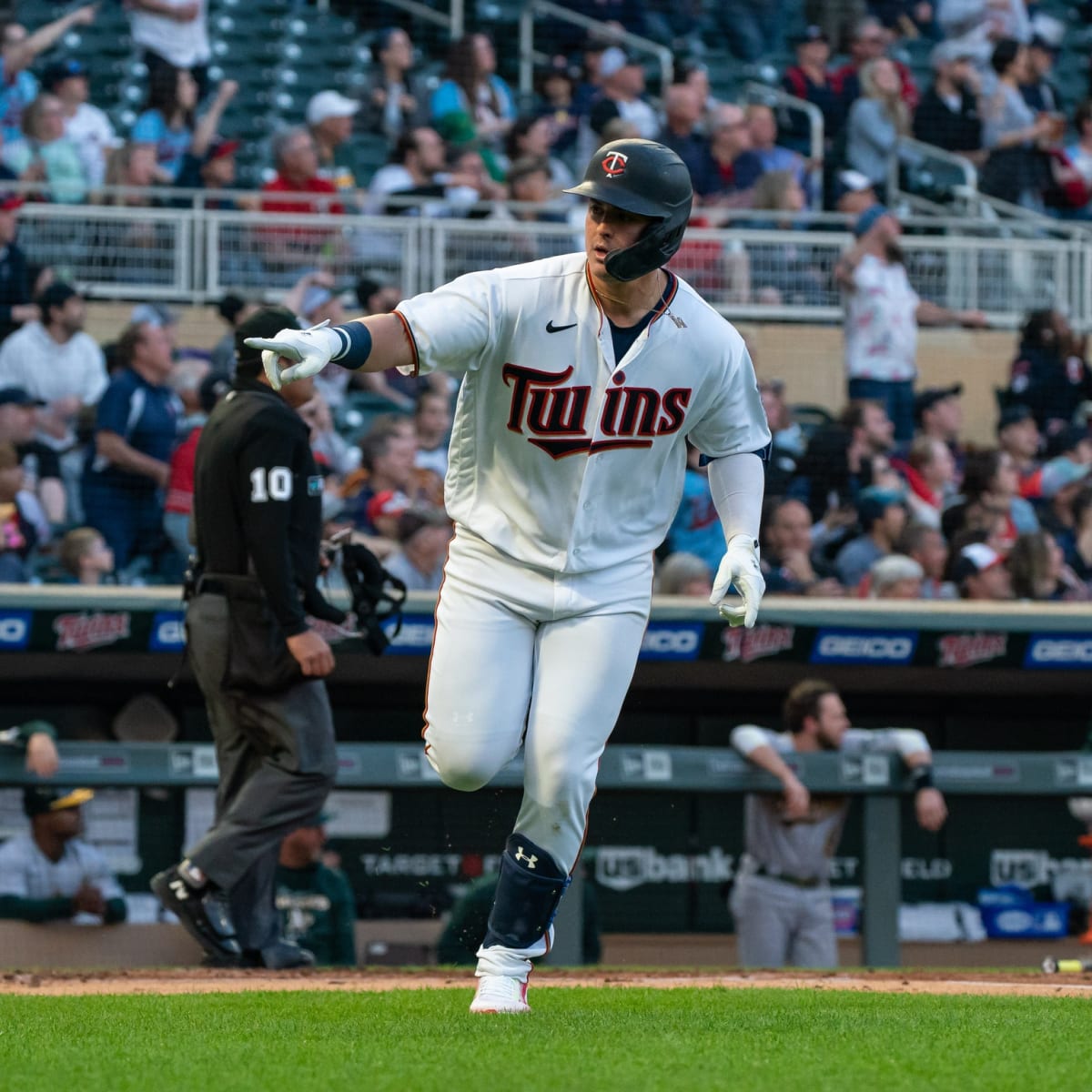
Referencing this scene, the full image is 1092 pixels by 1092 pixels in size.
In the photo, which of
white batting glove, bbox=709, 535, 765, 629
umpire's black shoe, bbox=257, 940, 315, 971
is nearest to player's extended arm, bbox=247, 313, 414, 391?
white batting glove, bbox=709, 535, 765, 629

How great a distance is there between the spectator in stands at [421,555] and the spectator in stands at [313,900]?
3.81ft

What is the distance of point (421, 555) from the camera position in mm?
8008

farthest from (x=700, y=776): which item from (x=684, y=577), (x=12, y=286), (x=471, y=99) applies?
(x=471, y=99)

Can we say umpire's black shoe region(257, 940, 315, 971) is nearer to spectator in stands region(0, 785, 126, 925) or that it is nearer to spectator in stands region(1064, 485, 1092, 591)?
spectator in stands region(0, 785, 126, 925)

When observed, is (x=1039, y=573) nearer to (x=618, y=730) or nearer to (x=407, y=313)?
(x=618, y=730)

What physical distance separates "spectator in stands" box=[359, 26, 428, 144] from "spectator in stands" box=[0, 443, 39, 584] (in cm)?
417

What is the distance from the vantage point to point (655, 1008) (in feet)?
14.7

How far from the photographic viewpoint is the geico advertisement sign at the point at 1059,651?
26.9 ft

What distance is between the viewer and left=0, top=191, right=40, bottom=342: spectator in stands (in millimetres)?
9391

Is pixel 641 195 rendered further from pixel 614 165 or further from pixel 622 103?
pixel 622 103

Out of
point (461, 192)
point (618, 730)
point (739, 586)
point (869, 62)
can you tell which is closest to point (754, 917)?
point (618, 730)

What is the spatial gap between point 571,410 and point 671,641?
12.0ft

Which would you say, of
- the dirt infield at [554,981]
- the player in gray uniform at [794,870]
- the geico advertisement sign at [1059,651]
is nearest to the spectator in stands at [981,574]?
the geico advertisement sign at [1059,651]

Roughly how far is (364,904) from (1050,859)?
2908 millimetres
